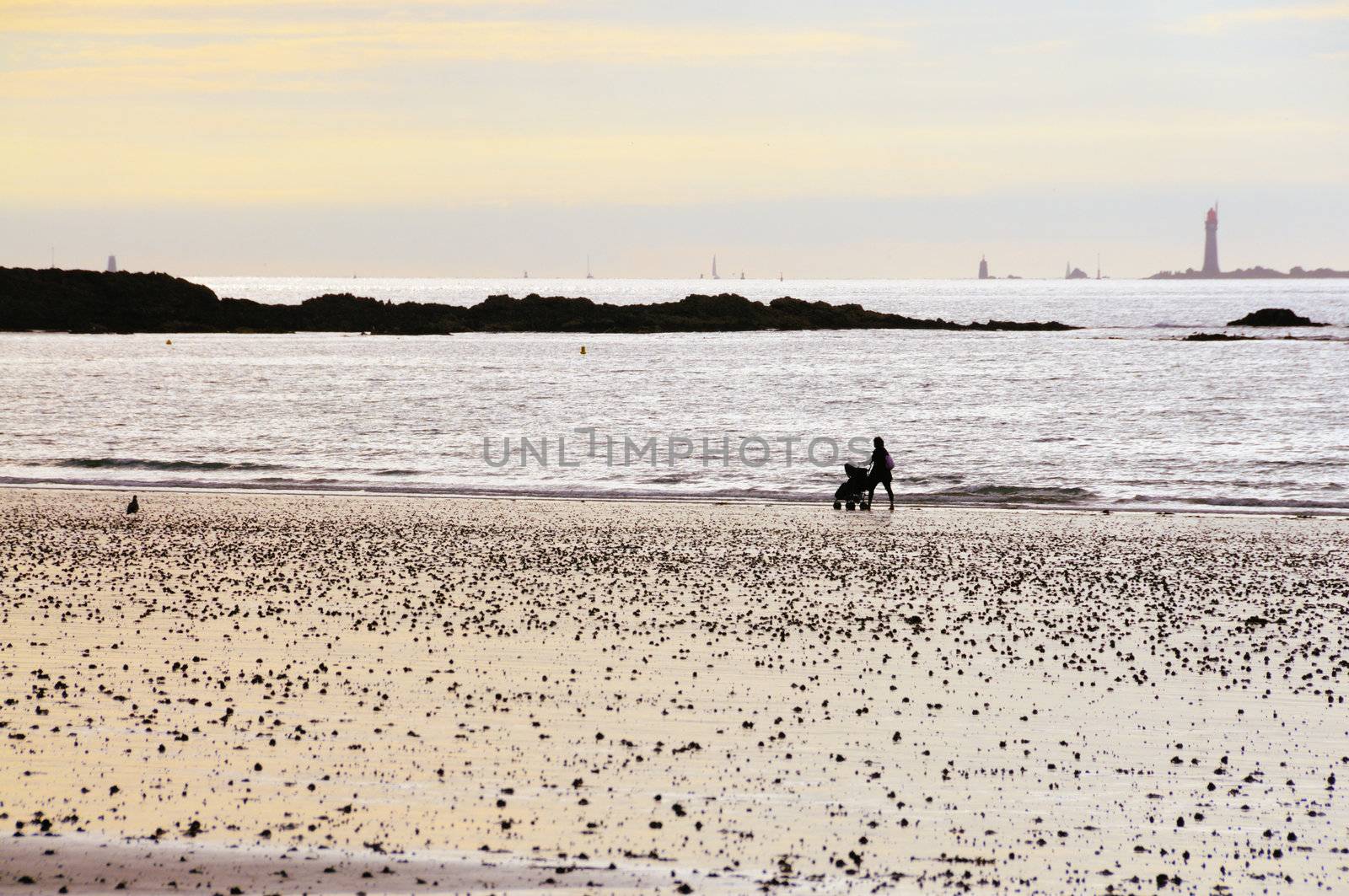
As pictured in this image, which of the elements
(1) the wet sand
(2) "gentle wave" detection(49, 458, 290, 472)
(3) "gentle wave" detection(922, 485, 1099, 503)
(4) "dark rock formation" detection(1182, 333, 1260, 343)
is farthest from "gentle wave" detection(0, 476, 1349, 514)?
(4) "dark rock formation" detection(1182, 333, 1260, 343)

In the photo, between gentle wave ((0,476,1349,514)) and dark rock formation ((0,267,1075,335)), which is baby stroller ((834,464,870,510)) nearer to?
Answer: gentle wave ((0,476,1349,514))

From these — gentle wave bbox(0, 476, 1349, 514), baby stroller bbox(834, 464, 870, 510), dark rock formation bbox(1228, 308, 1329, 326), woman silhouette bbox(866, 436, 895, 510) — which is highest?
dark rock formation bbox(1228, 308, 1329, 326)

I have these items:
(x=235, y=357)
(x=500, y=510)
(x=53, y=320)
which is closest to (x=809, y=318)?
(x=235, y=357)

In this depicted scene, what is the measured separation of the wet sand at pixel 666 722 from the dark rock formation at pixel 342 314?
476ft

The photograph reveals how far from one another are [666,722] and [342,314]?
540 ft

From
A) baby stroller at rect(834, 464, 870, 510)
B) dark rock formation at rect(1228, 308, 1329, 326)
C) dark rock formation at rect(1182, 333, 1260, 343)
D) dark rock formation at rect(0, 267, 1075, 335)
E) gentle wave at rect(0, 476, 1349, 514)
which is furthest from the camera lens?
dark rock formation at rect(0, 267, 1075, 335)

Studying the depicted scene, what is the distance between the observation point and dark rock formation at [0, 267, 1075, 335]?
16075cm

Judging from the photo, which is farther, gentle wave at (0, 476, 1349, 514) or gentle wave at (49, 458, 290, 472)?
gentle wave at (49, 458, 290, 472)

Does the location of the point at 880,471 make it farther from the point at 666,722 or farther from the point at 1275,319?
the point at 1275,319

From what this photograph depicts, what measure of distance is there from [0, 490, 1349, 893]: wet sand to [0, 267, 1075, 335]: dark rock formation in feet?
476

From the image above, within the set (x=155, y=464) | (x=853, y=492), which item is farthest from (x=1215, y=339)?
(x=155, y=464)

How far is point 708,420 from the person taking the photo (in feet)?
204

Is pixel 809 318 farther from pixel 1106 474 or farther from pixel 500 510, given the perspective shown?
pixel 500 510

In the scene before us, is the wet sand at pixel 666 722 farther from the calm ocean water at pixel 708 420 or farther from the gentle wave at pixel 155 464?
the gentle wave at pixel 155 464
